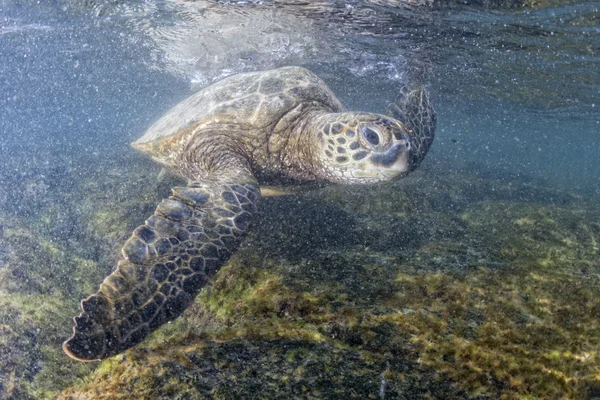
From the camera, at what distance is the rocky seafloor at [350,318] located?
1723mm

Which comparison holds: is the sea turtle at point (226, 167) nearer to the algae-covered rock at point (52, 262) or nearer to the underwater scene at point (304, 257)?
the underwater scene at point (304, 257)

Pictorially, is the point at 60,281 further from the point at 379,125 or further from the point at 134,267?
the point at 379,125

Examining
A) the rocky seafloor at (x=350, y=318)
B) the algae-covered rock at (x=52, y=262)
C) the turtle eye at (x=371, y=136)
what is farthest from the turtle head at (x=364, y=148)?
the algae-covered rock at (x=52, y=262)

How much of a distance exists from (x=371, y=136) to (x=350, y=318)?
6.91 feet

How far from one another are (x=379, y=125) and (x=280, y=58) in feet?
35.2

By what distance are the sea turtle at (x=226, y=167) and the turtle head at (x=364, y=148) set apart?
0.01 m

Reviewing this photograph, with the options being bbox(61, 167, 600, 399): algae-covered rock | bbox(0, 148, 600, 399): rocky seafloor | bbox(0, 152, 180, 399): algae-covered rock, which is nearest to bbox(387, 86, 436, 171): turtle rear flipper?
bbox(0, 148, 600, 399): rocky seafloor

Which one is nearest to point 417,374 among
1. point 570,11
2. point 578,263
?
point 578,263

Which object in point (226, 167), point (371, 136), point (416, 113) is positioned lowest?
point (226, 167)

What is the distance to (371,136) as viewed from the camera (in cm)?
358

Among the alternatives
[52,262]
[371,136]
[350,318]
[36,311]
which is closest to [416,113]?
[371,136]

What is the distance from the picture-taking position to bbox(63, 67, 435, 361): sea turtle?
2285 mm

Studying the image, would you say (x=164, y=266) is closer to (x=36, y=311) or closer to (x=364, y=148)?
(x=36, y=311)

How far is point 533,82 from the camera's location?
1317 cm
